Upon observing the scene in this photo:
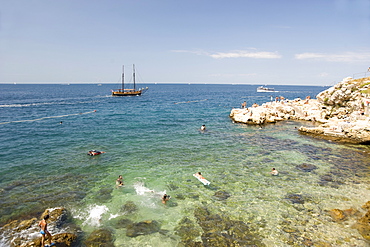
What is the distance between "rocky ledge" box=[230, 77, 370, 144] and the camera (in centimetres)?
3145

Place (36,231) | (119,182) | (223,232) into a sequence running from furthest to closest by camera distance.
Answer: (119,182) < (223,232) < (36,231)

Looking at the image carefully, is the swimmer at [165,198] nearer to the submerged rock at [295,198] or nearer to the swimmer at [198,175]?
the swimmer at [198,175]

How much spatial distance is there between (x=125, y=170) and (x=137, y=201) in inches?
247

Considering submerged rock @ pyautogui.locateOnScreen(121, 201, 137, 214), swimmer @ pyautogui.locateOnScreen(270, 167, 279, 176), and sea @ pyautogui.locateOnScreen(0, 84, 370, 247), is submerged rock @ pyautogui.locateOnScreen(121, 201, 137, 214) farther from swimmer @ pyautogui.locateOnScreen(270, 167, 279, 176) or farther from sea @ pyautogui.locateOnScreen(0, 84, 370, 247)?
swimmer @ pyautogui.locateOnScreen(270, 167, 279, 176)

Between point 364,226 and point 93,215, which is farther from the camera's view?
point 93,215

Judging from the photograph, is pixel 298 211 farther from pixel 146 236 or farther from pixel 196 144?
pixel 196 144

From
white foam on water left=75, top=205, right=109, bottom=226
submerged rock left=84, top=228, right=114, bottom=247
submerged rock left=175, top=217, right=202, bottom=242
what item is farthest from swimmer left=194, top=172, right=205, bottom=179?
submerged rock left=84, top=228, right=114, bottom=247

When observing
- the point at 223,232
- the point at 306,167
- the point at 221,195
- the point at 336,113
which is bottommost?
the point at 223,232

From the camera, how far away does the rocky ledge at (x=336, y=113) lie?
3145cm

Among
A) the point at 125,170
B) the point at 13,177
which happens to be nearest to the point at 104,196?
the point at 125,170

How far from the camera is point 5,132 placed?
36.3 meters

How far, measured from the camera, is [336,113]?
43.4 metres

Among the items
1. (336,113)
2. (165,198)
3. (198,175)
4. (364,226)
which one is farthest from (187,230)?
(336,113)

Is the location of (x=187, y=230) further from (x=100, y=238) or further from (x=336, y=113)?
(x=336, y=113)
